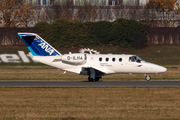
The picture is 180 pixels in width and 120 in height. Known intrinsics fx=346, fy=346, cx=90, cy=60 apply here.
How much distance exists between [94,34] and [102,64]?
34.6 m

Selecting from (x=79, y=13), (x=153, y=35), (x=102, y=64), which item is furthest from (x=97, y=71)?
(x=79, y=13)

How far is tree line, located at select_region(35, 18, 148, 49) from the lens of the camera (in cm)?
6631

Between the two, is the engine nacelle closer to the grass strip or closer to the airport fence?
the grass strip

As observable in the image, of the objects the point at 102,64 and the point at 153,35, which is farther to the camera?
the point at 153,35

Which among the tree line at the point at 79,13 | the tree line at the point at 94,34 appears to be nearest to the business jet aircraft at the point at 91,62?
the tree line at the point at 94,34

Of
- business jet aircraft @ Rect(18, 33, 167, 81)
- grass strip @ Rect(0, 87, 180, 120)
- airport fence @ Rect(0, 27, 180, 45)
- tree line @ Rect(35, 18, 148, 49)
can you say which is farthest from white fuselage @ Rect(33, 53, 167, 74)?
airport fence @ Rect(0, 27, 180, 45)

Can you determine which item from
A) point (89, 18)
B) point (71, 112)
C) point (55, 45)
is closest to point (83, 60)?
point (71, 112)

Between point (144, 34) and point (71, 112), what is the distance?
5469 centimetres

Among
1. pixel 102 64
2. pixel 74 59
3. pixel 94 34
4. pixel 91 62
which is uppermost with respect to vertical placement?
pixel 94 34

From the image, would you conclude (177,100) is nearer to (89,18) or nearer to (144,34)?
(144,34)

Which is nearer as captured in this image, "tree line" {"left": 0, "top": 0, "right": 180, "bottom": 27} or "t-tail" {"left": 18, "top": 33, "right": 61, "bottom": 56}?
"t-tail" {"left": 18, "top": 33, "right": 61, "bottom": 56}

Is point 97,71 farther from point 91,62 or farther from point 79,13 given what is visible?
point 79,13

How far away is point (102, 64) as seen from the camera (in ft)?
110

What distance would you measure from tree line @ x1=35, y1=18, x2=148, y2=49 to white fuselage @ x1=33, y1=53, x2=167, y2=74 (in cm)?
3216
